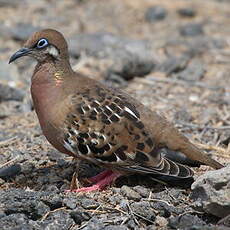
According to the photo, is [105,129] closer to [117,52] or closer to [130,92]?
[130,92]

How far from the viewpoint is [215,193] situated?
216 inches

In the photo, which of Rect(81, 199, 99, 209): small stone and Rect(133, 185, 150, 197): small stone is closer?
Rect(81, 199, 99, 209): small stone

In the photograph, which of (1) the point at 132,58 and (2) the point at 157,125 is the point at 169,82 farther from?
(2) the point at 157,125

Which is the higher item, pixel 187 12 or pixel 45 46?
pixel 45 46

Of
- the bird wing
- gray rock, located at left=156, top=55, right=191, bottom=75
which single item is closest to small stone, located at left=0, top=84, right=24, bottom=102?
gray rock, located at left=156, top=55, right=191, bottom=75

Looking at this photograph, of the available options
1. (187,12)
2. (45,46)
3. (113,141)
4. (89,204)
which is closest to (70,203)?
(89,204)

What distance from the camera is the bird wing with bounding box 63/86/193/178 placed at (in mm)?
6176

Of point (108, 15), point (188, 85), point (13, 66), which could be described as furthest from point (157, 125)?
point (108, 15)

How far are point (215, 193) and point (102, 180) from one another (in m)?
1.38

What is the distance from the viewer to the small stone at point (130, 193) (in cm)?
597

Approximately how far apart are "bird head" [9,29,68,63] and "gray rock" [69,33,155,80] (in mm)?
3471

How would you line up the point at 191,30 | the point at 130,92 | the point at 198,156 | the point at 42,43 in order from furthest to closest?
the point at 191,30, the point at 130,92, the point at 42,43, the point at 198,156

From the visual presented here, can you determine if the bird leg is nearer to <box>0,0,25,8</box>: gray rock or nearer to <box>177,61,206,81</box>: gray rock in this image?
<box>177,61,206,81</box>: gray rock

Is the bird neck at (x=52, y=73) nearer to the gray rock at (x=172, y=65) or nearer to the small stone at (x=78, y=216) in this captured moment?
the small stone at (x=78, y=216)
